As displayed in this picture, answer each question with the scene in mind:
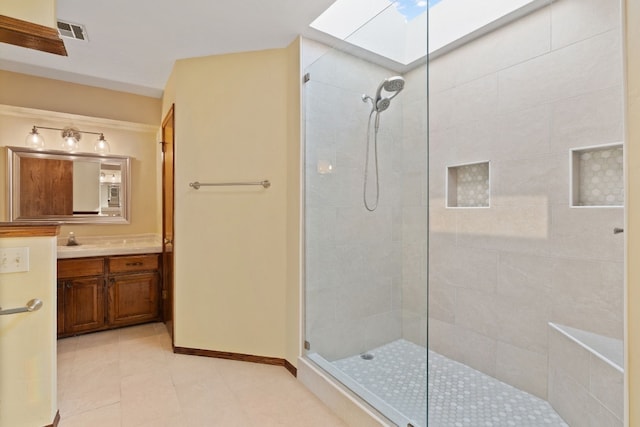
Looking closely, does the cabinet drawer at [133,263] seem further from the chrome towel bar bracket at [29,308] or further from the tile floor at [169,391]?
the chrome towel bar bracket at [29,308]

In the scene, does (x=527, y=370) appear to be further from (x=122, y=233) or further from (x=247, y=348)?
(x=122, y=233)

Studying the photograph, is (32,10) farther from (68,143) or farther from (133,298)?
(133,298)

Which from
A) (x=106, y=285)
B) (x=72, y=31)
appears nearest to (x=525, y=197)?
(x=72, y=31)

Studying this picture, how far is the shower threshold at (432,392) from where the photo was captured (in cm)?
173

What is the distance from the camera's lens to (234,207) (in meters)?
2.59

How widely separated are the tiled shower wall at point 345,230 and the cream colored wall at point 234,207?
0.70 ft

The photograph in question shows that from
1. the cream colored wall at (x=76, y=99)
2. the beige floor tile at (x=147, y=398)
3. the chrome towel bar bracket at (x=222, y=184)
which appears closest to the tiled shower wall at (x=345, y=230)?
the chrome towel bar bracket at (x=222, y=184)


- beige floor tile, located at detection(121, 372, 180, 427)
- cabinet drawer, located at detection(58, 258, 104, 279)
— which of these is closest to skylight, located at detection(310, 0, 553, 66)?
beige floor tile, located at detection(121, 372, 180, 427)

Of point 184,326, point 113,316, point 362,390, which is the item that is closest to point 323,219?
point 362,390

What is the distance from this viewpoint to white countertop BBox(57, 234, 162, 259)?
288 cm

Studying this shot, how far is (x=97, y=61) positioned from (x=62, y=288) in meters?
1.98

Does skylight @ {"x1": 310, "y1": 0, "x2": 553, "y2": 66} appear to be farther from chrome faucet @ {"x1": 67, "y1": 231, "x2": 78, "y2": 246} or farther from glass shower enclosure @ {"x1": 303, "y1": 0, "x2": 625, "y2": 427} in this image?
chrome faucet @ {"x1": 67, "y1": 231, "x2": 78, "y2": 246}

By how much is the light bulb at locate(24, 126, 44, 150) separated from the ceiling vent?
1169 millimetres

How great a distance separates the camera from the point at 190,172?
2658 mm
